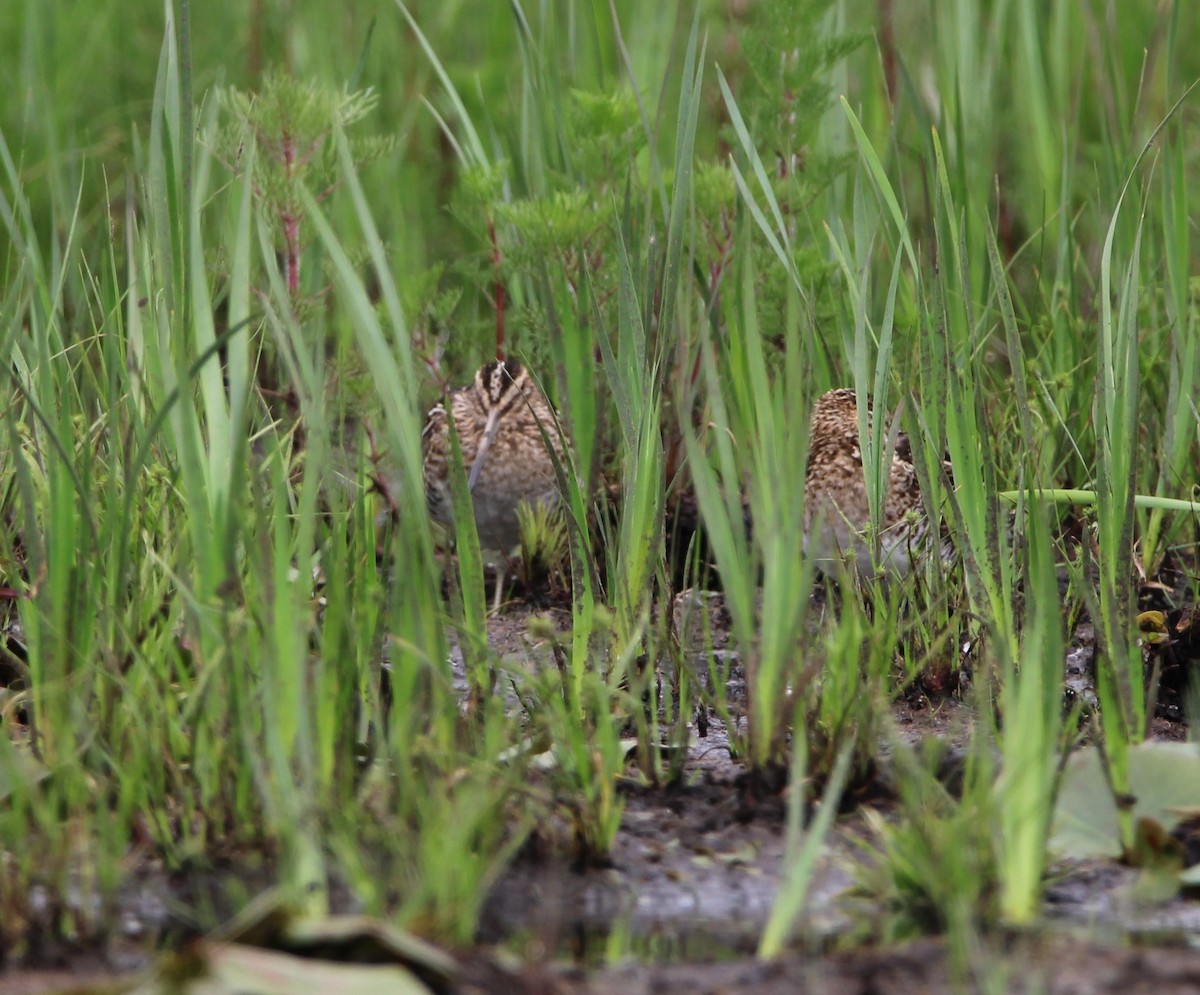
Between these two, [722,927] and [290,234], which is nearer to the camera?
[722,927]

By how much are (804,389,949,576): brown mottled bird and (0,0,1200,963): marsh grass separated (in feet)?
0.35

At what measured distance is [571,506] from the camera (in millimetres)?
2898

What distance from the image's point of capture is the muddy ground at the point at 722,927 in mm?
1744

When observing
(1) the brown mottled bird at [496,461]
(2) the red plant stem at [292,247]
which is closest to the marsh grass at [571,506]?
(2) the red plant stem at [292,247]

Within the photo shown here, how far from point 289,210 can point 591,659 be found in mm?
1476

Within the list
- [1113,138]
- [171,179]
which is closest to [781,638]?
[171,179]

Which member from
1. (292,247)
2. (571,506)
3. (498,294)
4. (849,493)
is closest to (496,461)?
(498,294)

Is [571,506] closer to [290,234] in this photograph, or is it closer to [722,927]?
[722,927]

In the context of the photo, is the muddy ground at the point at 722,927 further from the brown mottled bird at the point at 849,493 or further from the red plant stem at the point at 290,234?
the red plant stem at the point at 290,234

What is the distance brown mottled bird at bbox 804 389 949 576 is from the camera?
334 centimetres

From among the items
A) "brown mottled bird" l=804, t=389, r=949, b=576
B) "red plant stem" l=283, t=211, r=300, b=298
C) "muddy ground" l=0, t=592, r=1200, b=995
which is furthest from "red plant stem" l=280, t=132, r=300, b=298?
"muddy ground" l=0, t=592, r=1200, b=995

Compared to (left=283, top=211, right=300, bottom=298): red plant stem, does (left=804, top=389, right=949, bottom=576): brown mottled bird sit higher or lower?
lower

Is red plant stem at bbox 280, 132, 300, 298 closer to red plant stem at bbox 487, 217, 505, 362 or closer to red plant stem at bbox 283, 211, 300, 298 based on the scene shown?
red plant stem at bbox 283, 211, 300, 298

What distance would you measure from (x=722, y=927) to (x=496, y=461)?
220 cm
